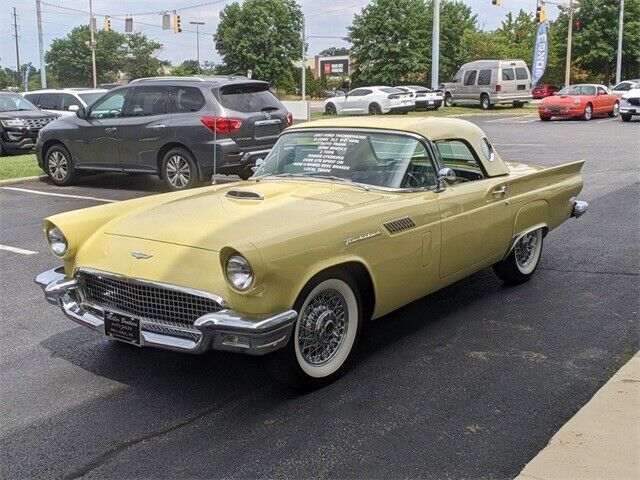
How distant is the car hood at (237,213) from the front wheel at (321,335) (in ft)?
1.40

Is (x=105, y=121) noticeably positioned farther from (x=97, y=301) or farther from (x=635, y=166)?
(x=635, y=166)

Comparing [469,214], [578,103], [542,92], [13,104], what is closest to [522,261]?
[469,214]

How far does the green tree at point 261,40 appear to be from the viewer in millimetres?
69250

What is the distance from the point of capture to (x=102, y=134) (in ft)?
38.6

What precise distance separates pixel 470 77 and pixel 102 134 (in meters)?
29.6

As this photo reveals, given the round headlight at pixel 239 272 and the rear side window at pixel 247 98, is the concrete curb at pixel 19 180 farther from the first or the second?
the round headlight at pixel 239 272

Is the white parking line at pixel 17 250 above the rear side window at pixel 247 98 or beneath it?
beneath

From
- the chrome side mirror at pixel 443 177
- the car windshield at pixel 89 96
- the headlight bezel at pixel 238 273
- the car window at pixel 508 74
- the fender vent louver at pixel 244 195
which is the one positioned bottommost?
the headlight bezel at pixel 238 273

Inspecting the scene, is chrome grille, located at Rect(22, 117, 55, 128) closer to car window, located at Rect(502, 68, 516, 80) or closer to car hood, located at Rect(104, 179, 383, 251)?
car hood, located at Rect(104, 179, 383, 251)

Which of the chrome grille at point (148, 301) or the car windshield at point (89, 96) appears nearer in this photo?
the chrome grille at point (148, 301)

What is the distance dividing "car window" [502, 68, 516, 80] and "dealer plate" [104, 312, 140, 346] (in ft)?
116

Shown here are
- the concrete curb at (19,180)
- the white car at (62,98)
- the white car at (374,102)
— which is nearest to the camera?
the concrete curb at (19,180)

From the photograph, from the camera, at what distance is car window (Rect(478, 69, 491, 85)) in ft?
122

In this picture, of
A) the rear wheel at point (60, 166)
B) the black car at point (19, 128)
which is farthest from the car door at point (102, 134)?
the black car at point (19, 128)
